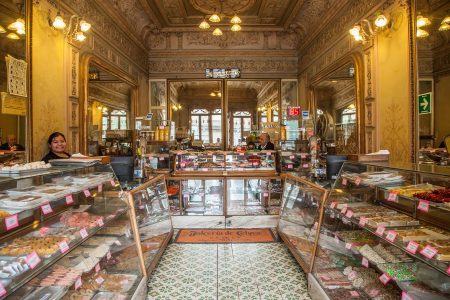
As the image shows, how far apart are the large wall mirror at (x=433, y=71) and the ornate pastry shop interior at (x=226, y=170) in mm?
17

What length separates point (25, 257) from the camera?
1882 mm

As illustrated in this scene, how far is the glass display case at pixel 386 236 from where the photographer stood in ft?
6.89

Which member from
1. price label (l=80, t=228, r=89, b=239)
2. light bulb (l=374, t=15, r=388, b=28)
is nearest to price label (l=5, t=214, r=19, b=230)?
price label (l=80, t=228, r=89, b=239)

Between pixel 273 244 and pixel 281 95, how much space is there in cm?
567

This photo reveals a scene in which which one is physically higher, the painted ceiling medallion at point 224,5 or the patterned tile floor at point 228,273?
the painted ceiling medallion at point 224,5

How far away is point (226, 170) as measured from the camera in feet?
20.2

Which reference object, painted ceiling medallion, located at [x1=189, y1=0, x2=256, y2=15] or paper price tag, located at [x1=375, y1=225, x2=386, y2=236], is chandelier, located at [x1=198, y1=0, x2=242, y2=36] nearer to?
painted ceiling medallion, located at [x1=189, y1=0, x2=256, y2=15]

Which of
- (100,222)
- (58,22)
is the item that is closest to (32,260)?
(100,222)

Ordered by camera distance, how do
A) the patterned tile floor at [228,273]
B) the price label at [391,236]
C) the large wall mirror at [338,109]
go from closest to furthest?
the price label at [391,236] < the patterned tile floor at [228,273] < the large wall mirror at [338,109]

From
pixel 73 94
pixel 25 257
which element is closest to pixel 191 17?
pixel 73 94

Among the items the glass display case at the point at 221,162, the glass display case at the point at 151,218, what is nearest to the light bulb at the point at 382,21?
the glass display case at the point at 221,162

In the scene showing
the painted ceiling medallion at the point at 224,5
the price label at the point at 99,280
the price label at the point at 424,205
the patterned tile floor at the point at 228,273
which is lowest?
the patterned tile floor at the point at 228,273

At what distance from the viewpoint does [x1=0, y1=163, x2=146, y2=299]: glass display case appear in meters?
1.91

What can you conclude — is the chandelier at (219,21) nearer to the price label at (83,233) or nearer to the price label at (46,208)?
the price label at (83,233)
